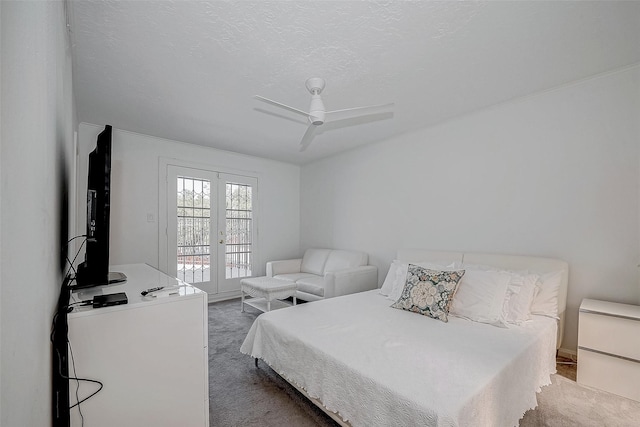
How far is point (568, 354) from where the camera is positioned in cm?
256

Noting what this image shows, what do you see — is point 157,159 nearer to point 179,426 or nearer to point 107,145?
point 107,145

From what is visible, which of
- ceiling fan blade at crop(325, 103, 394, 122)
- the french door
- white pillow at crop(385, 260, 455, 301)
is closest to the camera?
ceiling fan blade at crop(325, 103, 394, 122)

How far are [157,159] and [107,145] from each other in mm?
2844

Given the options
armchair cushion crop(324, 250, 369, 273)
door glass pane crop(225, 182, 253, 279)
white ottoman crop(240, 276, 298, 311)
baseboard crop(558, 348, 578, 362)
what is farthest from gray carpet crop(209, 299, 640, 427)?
door glass pane crop(225, 182, 253, 279)

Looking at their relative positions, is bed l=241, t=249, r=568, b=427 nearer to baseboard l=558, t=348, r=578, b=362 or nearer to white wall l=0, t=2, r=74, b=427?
baseboard l=558, t=348, r=578, b=362

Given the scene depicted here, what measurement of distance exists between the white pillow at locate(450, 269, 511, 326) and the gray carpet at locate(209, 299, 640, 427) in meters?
0.59

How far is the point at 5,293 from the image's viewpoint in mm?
575

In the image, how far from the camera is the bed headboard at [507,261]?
2480mm

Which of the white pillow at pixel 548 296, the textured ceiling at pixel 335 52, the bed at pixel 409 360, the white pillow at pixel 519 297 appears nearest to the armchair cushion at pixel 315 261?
the bed at pixel 409 360

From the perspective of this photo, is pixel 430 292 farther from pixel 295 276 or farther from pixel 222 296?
pixel 222 296

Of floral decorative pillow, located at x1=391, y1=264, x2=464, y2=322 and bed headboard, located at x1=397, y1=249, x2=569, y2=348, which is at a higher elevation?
bed headboard, located at x1=397, y1=249, x2=569, y2=348

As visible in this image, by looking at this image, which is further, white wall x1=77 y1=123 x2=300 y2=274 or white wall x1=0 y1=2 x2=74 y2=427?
white wall x1=77 y1=123 x2=300 y2=274

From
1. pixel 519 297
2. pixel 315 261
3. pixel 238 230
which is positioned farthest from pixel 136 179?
pixel 519 297

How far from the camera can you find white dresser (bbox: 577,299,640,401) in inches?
76.9
